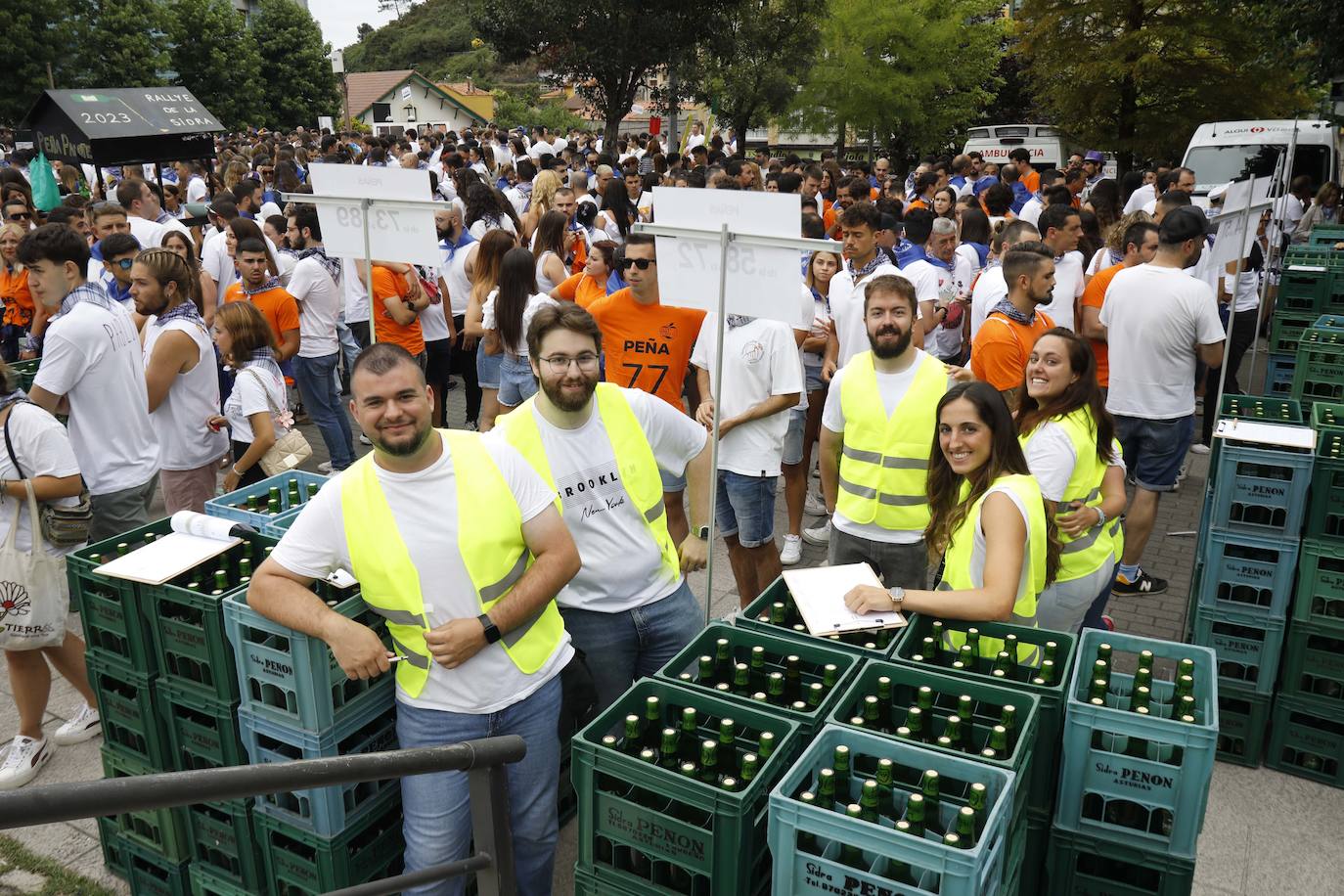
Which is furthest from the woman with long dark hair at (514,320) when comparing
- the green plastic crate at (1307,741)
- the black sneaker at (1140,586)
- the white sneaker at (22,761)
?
the green plastic crate at (1307,741)

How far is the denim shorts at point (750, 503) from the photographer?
5598 mm

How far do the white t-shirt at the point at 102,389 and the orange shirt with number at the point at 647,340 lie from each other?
2.46 m

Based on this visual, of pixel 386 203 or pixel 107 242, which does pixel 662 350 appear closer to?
pixel 386 203

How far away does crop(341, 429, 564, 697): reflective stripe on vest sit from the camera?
10.2ft

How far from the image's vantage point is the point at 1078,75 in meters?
23.0

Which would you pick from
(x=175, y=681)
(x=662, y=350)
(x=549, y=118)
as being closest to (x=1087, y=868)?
(x=175, y=681)

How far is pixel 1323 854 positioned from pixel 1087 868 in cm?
190

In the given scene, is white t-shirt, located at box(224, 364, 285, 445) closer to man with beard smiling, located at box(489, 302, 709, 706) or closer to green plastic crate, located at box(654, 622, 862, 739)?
man with beard smiling, located at box(489, 302, 709, 706)

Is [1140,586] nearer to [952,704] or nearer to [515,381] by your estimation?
[952,704]

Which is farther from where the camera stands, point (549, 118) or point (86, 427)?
point (549, 118)

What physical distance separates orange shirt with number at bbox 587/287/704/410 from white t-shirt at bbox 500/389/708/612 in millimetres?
2037

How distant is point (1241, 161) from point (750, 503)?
13.4m

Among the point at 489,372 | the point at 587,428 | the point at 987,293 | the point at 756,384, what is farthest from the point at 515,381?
the point at 587,428

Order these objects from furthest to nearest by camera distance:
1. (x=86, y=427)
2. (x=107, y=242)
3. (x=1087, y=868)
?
1. (x=107, y=242)
2. (x=86, y=427)
3. (x=1087, y=868)
